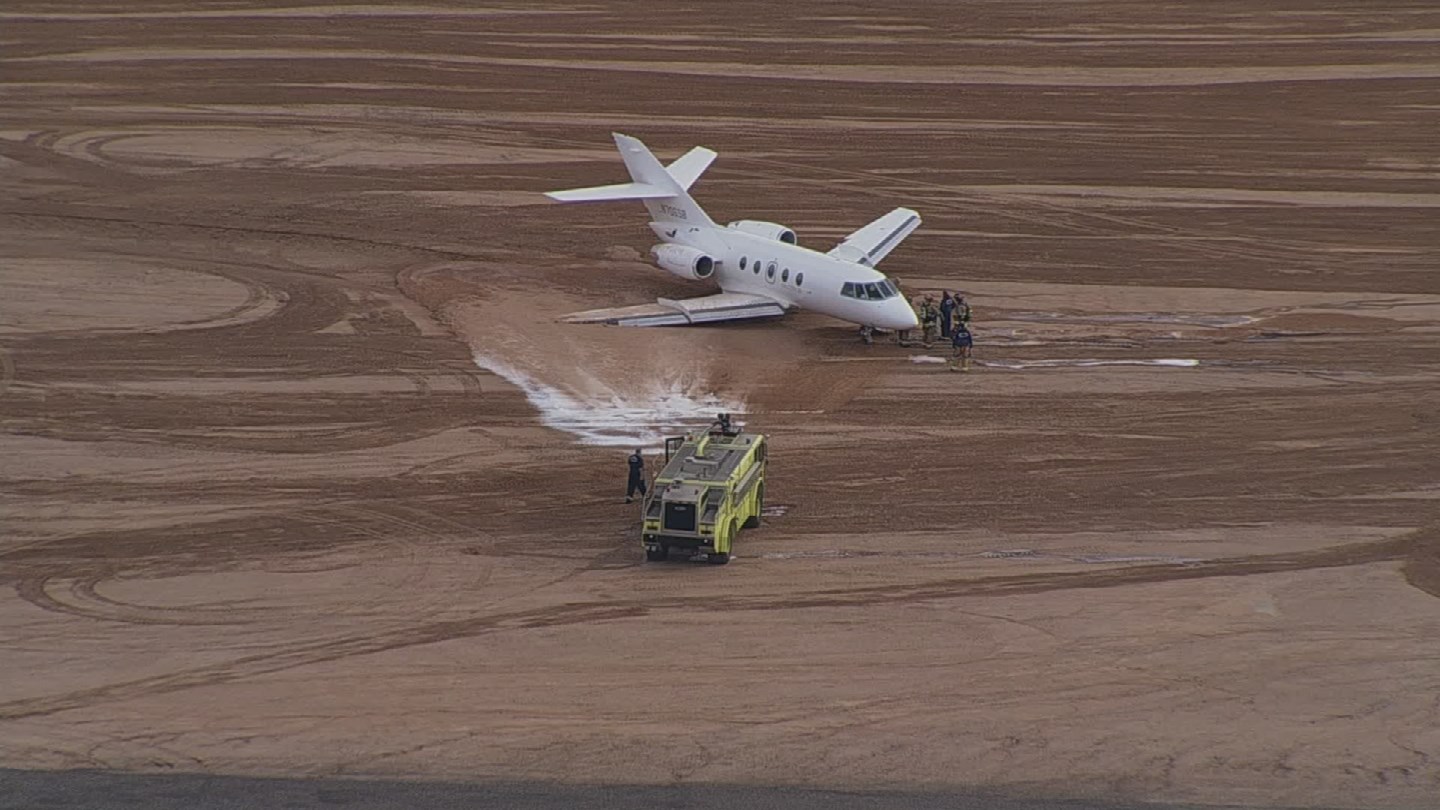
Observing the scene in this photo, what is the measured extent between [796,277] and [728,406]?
4.62 meters

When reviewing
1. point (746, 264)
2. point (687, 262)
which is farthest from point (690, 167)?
point (746, 264)

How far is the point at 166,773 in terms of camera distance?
Answer: 1903 cm

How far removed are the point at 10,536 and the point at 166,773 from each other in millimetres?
7605

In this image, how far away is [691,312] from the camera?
34.6 m

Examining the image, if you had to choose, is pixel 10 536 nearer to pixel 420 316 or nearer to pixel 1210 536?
pixel 420 316

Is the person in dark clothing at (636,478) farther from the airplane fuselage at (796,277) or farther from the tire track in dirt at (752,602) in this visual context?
the airplane fuselage at (796,277)

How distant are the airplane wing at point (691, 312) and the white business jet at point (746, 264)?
2 centimetres

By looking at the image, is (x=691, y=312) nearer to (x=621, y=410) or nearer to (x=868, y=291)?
(x=868, y=291)

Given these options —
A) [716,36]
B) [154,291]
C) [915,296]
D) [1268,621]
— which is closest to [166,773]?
[1268,621]

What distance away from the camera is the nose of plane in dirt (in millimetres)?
33750

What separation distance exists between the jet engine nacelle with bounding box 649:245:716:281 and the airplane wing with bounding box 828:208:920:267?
2402 mm

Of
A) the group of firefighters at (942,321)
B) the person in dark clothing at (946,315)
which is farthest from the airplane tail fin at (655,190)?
the person in dark clothing at (946,315)

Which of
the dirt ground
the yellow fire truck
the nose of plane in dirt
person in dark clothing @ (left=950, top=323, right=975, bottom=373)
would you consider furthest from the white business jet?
the yellow fire truck

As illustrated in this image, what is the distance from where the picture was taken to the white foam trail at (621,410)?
29.7 m
